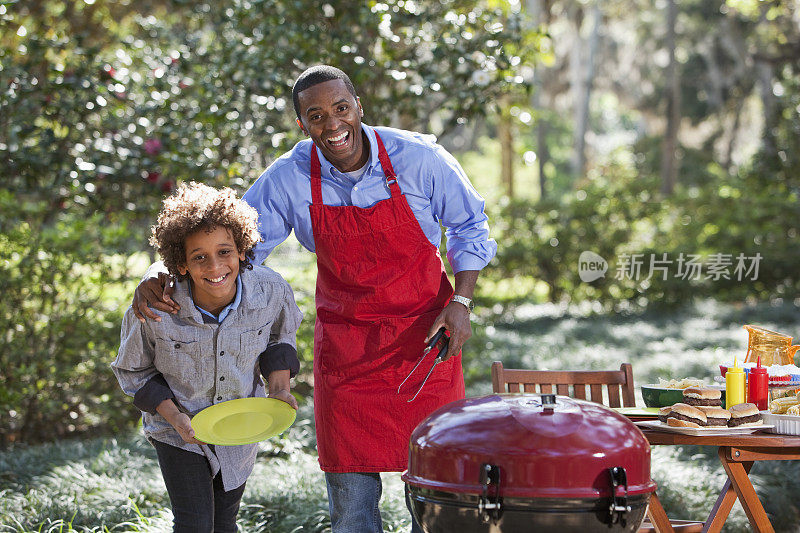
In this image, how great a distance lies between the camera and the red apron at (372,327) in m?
3.29

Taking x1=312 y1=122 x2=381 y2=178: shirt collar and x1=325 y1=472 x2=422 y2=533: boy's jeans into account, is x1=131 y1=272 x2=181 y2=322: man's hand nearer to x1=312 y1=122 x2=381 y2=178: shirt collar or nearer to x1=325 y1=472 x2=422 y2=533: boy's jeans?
x1=312 y1=122 x2=381 y2=178: shirt collar

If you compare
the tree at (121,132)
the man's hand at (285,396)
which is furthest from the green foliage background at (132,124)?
the man's hand at (285,396)

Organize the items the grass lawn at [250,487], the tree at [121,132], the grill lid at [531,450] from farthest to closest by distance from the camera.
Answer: the tree at [121,132], the grass lawn at [250,487], the grill lid at [531,450]

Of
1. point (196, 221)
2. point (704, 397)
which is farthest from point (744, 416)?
point (196, 221)

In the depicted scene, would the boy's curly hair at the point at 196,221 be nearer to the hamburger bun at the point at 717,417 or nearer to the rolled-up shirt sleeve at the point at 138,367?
the rolled-up shirt sleeve at the point at 138,367

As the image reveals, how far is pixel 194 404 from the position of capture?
10.4 feet

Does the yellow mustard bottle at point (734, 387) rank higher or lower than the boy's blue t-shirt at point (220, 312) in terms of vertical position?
lower

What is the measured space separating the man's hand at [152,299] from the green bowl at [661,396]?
5.98 feet

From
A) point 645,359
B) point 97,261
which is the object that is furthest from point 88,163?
point 645,359

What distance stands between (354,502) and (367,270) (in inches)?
31.4

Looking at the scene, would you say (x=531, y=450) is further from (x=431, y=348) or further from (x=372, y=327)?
(x=372, y=327)

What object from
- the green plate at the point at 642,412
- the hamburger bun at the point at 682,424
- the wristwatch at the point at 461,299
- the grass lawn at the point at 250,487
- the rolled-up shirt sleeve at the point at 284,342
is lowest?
the grass lawn at the point at 250,487

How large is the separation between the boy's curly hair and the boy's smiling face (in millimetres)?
23

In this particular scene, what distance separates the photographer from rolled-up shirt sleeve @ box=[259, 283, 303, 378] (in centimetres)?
327
